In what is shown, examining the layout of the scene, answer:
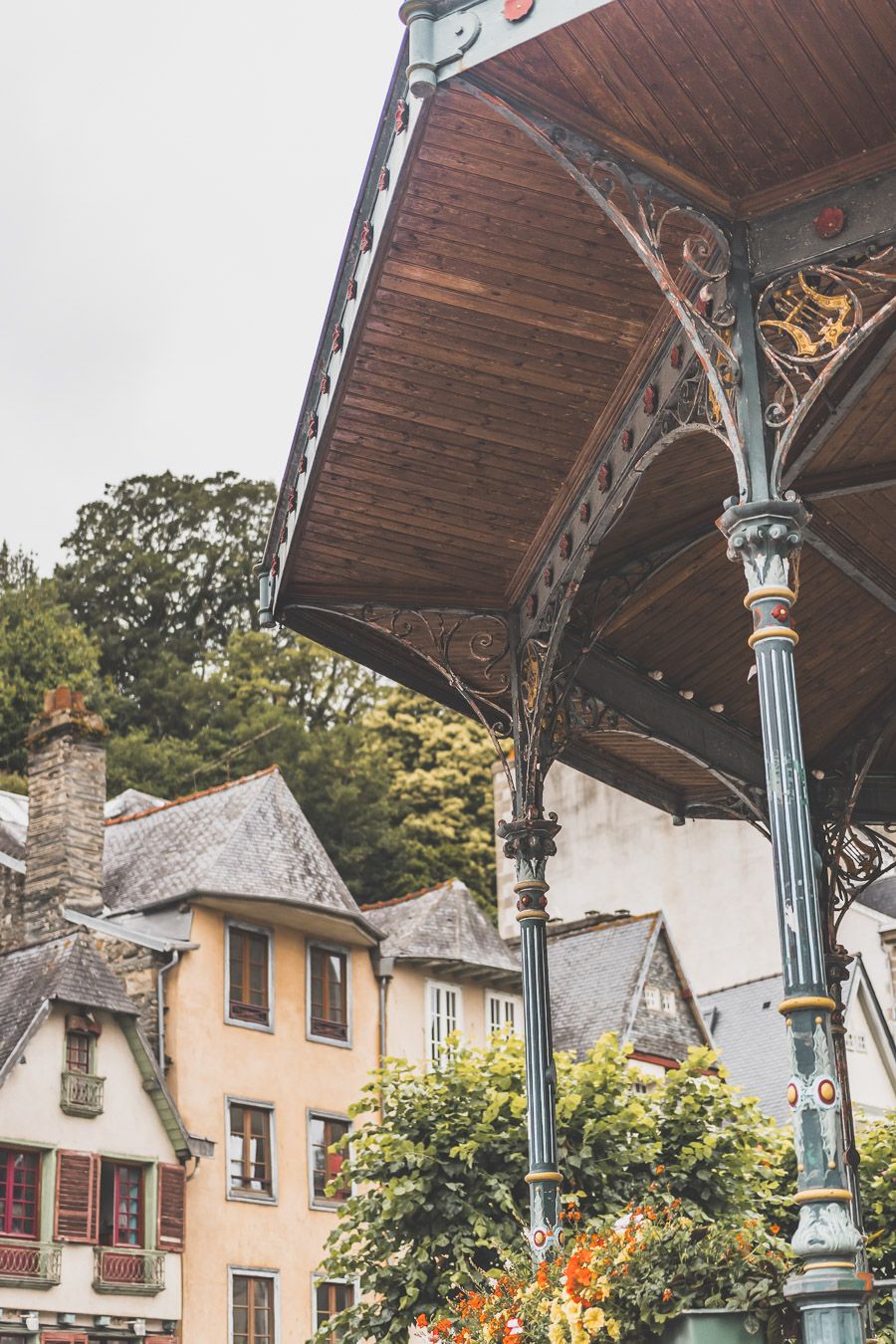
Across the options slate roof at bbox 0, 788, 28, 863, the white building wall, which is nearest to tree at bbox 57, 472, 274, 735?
slate roof at bbox 0, 788, 28, 863

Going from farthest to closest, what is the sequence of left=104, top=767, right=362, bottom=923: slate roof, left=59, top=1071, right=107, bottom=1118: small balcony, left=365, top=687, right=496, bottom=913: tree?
1. left=365, top=687, right=496, bottom=913: tree
2. left=104, top=767, right=362, bottom=923: slate roof
3. left=59, top=1071, right=107, bottom=1118: small balcony

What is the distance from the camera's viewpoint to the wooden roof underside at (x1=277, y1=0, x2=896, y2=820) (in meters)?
6.98

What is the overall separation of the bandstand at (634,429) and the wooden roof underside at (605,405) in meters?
0.02

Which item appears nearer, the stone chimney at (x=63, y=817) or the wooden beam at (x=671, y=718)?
the wooden beam at (x=671, y=718)

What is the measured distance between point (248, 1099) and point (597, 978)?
6.96m

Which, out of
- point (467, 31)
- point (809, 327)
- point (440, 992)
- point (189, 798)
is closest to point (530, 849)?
point (809, 327)

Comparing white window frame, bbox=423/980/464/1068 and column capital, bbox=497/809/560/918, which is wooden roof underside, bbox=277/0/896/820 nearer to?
column capital, bbox=497/809/560/918

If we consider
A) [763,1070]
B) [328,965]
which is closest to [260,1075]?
[328,965]

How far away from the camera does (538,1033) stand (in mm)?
9680

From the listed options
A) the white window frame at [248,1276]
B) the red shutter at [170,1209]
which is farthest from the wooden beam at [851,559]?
the white window frame at [248,1276]

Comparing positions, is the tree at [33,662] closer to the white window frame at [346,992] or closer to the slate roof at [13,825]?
the slate roof at [13,825]

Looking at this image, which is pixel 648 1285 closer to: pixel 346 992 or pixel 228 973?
pixel 228 973

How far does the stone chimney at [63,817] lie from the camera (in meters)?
29.9

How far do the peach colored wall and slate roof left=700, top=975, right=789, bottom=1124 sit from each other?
6.62m
